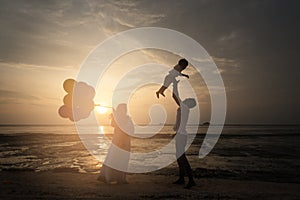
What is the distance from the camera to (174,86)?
9016mm

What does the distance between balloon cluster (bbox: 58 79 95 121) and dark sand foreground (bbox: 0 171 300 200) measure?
2406 mm

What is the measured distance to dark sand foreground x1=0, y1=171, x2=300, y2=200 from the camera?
7.98 m

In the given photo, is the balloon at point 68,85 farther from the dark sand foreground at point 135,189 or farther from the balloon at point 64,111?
the dark sand foreground at point 135,189

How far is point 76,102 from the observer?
7445 mm

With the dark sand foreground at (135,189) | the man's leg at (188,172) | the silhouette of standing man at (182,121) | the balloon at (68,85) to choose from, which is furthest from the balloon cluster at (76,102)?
the man's leg at (188,172)

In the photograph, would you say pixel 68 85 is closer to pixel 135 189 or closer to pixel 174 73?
pixel 174 73

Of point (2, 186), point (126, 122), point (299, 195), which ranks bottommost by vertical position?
point (299, 195)

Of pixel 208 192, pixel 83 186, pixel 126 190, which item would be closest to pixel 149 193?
pixel 126 190

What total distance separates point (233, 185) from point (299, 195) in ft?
7.24

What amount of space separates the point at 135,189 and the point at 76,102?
3631 millimetres

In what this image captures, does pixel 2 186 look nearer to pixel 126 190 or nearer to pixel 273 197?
pixel 126 190

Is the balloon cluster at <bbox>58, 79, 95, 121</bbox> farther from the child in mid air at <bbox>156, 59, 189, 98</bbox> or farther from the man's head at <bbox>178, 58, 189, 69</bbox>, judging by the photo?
the man's head at <bbox>178, 58, 189, 69</bbox>

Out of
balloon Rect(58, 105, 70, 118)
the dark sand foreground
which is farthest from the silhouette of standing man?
balloon Rect(58, 105, 70, 118)

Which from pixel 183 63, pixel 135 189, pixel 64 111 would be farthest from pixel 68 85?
pixel 135 189
